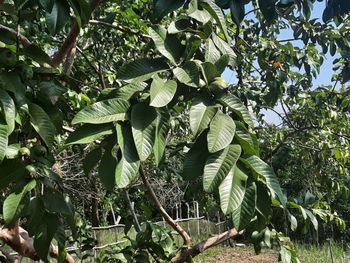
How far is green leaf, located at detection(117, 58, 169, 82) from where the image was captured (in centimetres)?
86

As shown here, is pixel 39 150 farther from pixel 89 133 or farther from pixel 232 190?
pixel 232 190

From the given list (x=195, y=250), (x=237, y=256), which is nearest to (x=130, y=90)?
(x=195, y=250)

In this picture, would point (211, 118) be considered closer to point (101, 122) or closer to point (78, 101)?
point (101, 122)

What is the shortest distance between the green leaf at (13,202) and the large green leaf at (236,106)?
396 millimetres

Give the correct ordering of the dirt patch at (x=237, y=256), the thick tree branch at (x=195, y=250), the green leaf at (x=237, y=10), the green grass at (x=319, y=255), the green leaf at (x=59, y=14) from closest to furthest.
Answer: the green leaf at (x=59, y=14) < the green leaf at (x=237, y=10) < the thick tree branch at (x=195, y=250) < the green grass at (x=319, y=255) < the dirt patch at (x=237, y=256)

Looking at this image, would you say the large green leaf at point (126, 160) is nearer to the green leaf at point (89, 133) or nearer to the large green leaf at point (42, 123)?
the green leaf at point (89, 133)

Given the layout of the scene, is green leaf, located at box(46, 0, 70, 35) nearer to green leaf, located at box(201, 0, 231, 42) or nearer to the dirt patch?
green leaf, located at box(201, 0, 231, 42)

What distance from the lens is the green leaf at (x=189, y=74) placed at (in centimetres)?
85

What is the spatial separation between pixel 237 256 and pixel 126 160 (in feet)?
23.6

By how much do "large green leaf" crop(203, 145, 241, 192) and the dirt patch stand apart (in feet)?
19.9

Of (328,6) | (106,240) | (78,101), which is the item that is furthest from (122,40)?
(106,240)

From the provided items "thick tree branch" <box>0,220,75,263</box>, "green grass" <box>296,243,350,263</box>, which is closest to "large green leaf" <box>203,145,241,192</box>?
"thick tree branch" <box>0,220,75,263</box>

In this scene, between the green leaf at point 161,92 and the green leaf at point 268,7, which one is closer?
the green leaf at point 161,92

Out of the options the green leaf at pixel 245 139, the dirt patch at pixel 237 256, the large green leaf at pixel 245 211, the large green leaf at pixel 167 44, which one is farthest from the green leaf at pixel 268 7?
the dirt patch at pixel 237 256
